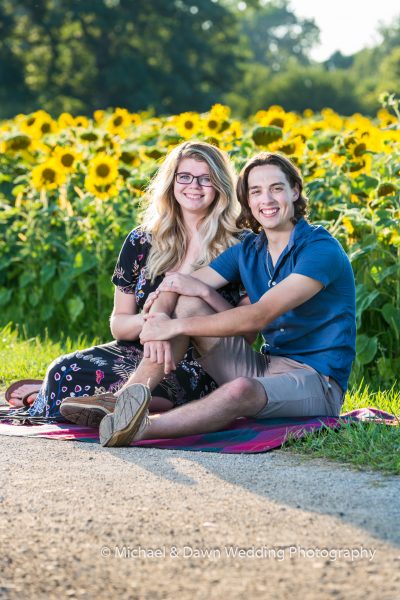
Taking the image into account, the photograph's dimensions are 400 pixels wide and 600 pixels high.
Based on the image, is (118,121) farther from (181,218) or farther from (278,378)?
(278,378)

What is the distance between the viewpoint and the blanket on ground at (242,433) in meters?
4.50

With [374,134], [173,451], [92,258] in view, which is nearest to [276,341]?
[173,451]

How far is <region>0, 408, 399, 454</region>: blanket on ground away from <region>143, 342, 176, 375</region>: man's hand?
33cm

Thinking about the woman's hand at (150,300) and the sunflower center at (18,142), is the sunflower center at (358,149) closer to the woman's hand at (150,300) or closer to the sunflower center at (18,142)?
the woman's hand at (150,300)

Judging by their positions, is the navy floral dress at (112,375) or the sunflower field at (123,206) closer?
the navy floral dress at (112,375)

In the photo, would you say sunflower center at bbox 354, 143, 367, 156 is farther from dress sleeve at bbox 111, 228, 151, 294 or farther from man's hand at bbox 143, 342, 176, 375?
man's hand at bbox 143, 342, 176, 375

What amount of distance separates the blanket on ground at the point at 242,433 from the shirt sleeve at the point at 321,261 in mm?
597

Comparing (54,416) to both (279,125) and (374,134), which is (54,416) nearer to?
(374,134)

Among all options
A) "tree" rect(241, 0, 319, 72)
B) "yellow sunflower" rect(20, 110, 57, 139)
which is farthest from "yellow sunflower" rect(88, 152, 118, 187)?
"tree" rect(241, 0, 319, 72)

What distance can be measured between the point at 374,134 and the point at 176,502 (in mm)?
3960

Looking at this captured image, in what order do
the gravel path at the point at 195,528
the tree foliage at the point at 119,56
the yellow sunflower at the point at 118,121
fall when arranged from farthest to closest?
the tree foliage at the point at 119,56
the yellow sunflower at the point at 118,121
the gravel path at the point at 195,528

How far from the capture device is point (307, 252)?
190 inches

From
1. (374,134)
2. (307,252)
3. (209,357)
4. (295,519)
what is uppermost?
(374,134)

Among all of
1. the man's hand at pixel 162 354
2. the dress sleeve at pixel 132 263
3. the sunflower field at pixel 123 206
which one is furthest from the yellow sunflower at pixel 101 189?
the man's hand at pixel 162 354
